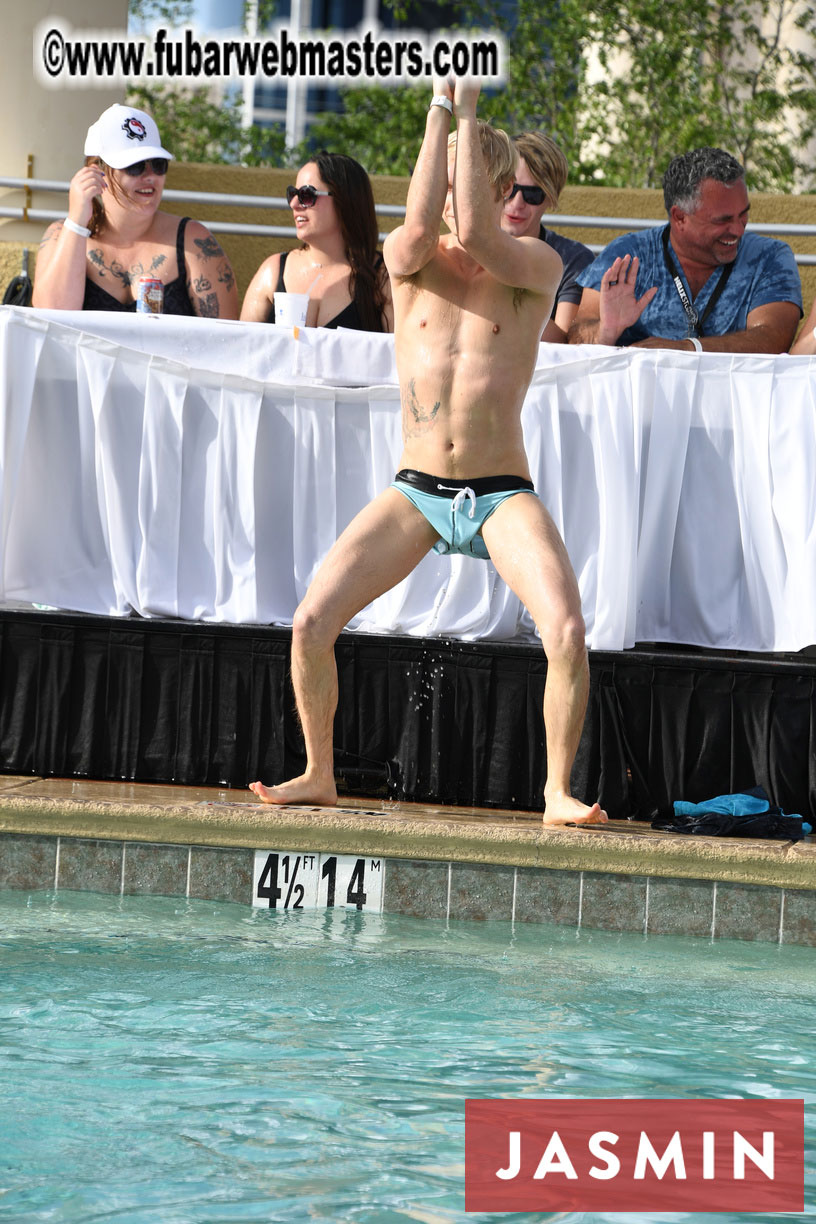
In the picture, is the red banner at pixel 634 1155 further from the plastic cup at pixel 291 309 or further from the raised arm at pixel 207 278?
the raised arm at pixel 207 278

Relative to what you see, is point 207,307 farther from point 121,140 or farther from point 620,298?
point 620,298

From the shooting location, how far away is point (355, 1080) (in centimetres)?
272

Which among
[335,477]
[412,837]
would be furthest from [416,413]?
[412,837]

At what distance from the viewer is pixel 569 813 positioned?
4133 millimetres

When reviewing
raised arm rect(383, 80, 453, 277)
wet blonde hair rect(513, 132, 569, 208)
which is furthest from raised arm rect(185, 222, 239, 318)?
raised arm rect(383, 80, 453, 277)

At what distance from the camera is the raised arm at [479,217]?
4098mm

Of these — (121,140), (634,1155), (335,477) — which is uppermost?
(121,140)

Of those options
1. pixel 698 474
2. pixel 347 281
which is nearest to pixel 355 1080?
pixel 698 474

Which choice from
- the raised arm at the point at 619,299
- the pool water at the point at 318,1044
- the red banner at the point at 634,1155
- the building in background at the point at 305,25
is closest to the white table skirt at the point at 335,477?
the raised arm at the point at 619,299

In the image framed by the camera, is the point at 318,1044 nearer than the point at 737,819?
Yes

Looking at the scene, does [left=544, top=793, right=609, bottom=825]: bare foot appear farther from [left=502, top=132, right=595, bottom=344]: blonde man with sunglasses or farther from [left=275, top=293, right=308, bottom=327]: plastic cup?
[left=502, top=132, right=595, bottom=344]: blonde man with sunglasses

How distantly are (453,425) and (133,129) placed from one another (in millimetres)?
2290

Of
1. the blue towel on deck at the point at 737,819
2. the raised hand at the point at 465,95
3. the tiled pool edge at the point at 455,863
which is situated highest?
the raised hand at the point at 465,95

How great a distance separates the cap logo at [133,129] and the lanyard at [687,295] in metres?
2.06
